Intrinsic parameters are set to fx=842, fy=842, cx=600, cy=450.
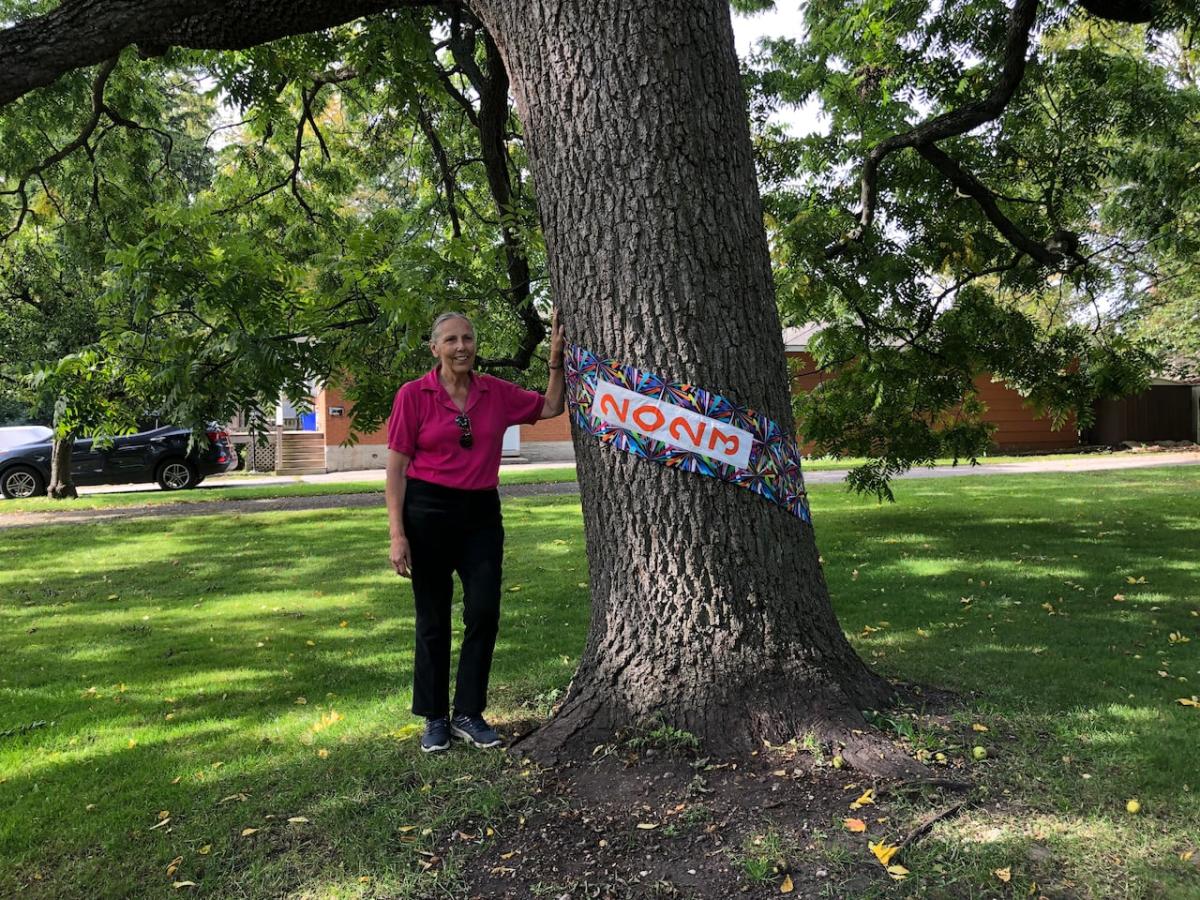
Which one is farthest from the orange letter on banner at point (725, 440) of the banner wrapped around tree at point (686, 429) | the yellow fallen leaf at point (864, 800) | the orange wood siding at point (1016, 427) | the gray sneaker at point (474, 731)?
the orange wood siding at point (1016, 427)

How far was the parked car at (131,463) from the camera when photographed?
17.2 meters

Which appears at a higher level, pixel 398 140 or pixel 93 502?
pixel 398 140

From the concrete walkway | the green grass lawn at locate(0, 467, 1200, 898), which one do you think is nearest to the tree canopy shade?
the green grass lawn at locate(0, 467, 1200, 898)

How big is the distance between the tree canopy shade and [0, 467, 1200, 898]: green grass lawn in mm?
618

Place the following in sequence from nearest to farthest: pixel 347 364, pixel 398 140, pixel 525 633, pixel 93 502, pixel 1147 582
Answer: pixel 347 364 → pixel 525 633 → pixel 1147 582 → pixel 398 140 → pixel 93 502

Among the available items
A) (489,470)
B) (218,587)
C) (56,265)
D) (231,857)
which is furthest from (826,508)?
(56,265)

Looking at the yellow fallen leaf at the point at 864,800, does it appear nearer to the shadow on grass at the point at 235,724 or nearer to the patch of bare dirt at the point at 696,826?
the patch of bare dirt at the point at 696,826

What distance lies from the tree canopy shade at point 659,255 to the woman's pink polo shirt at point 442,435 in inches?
16.9

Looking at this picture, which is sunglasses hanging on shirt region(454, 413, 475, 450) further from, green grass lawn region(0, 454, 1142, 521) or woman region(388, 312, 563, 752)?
green grass lawn region(0, 454, 1142, 521)

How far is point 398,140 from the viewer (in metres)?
11.1

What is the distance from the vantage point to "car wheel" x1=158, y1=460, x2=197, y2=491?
18.6m

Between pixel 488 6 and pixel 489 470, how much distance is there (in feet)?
6.44

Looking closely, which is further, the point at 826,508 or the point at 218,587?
the point at 826,508

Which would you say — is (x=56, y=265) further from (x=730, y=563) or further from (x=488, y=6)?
(x=730, y=563)
